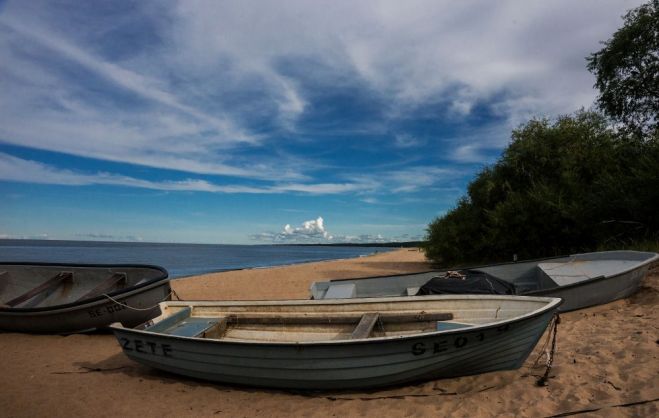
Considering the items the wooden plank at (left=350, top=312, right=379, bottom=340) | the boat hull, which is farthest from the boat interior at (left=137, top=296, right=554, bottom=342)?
the boat hull

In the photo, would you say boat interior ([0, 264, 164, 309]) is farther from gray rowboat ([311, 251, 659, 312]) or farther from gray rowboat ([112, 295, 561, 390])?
gray rowboat ([311, 251, 659, 312])

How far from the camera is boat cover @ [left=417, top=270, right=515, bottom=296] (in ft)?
24.9

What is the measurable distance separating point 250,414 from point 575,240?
1664 centimetres

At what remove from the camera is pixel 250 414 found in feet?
16.7

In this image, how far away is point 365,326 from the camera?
5969 millimetres

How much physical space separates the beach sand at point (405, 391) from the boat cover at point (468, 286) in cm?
133

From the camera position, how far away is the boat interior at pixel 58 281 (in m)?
10.5

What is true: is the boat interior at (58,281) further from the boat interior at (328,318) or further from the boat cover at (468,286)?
the boat cover at (468,286)

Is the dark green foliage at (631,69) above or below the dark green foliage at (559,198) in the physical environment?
above

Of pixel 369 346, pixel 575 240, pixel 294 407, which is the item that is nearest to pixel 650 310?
pixel 369 346

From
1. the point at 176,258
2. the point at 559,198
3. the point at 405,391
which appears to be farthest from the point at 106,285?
the point at 176,258

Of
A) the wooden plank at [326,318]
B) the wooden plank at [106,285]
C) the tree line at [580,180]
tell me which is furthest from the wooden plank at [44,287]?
the tree line at [580,180]

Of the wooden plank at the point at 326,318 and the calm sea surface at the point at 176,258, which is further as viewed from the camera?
the calm sea surface at the point at 176,258

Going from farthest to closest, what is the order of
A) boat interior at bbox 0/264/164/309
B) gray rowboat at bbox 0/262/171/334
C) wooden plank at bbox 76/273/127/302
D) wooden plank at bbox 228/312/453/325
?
boat interior at bbox 0/264/164/309
wooden plank at bbox 76/273/127/302
gray rowboat at bbox 0/262/171/334
wooden plank at bbox 228/312/453/325
